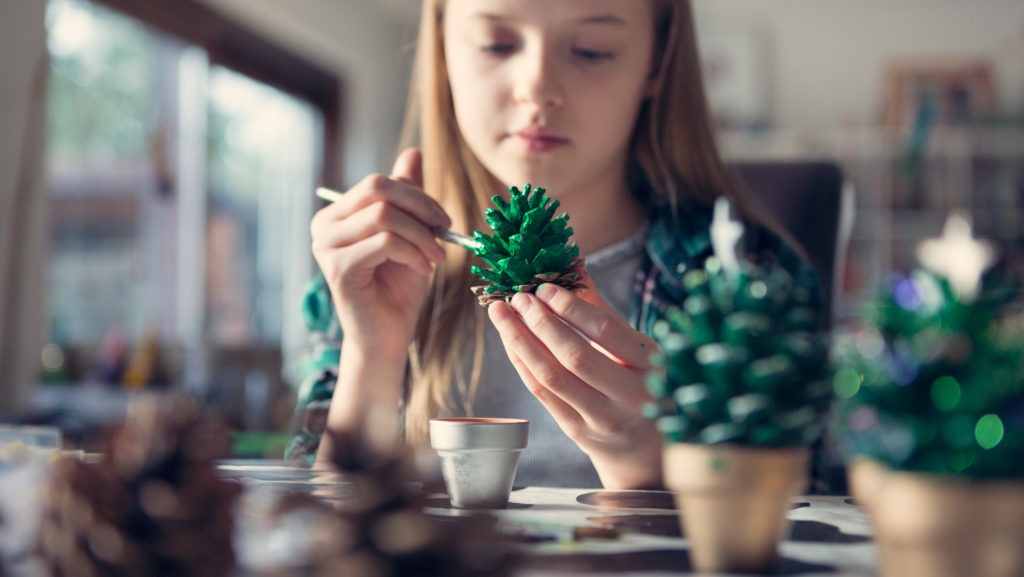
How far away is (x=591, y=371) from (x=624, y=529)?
20 cm

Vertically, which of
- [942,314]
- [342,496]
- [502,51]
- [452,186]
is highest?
[502,51]

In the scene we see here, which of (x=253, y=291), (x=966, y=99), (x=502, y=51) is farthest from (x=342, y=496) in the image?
(x=966, y=99)

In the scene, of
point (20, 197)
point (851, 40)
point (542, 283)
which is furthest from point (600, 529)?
point (851, 40)

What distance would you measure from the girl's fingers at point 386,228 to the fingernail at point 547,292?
0.24 metres

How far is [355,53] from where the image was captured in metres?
4.98

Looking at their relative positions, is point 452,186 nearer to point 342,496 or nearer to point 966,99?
point 342,496

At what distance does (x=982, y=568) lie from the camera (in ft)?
1.07

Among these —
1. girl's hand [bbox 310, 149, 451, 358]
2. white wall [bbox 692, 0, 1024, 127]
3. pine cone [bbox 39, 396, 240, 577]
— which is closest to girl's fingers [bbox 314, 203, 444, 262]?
girl's hand [bbox 310, 149, 451, 358]

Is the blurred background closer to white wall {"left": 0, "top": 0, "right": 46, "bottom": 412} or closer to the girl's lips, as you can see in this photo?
white wall {"left": 0, "top": 0, "right": 46, "bottom": 412}

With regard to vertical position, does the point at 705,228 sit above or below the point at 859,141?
below

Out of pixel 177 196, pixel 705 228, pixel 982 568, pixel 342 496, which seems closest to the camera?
pixel 982 568

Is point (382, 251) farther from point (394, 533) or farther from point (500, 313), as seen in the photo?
point (394, 533)

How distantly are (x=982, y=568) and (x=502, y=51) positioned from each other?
32.1 inches

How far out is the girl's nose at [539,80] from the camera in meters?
0.96
